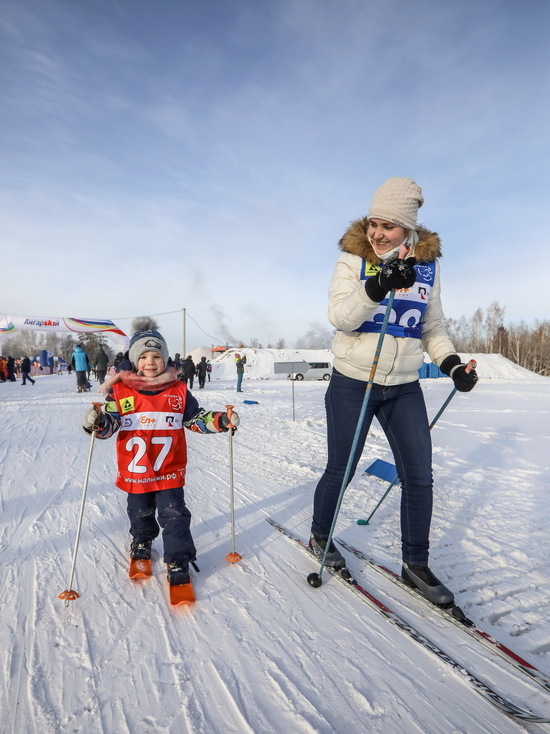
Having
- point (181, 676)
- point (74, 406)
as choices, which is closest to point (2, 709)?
point (181, 676)

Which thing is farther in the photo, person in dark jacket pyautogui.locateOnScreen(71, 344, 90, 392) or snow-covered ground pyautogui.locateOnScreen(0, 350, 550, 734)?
person in dark jacket pyautogui.locateOnScreen(71, 344, 90, 392)

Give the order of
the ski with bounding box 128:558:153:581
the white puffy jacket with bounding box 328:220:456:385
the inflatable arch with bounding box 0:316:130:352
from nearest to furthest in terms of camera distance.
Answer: the white puffy jacket with bounding box 328:220:456:385, the ski with bounding box 128:558:153:581, the inflatable arch with bounding box 0:316:130:352

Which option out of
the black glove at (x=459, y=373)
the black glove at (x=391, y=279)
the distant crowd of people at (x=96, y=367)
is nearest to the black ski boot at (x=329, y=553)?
the black glove at (x=459, y=373)

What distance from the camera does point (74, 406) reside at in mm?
10656

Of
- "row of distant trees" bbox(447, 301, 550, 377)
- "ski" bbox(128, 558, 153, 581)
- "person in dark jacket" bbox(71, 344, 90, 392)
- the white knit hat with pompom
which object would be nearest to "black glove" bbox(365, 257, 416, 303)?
the white knit hat with pompom

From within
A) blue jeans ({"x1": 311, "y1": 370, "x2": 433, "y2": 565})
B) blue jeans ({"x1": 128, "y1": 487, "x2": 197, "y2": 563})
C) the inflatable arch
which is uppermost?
the inflatable arch

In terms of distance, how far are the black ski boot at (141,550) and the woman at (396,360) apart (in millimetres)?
1129

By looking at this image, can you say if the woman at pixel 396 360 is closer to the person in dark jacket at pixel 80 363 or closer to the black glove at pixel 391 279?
the black glove at pixel 391 279

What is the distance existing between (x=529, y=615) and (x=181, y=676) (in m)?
1.85

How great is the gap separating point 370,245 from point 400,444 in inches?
44.6

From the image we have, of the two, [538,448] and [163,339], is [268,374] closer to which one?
[538,448]

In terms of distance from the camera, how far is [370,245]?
2.31 meters

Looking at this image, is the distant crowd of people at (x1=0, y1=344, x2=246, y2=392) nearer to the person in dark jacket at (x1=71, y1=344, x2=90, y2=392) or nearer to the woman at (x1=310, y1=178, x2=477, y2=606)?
the person in dark jacket at (x1=71, y1=344, x2=90, y2=392)

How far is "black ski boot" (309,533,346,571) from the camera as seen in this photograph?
2.43m
